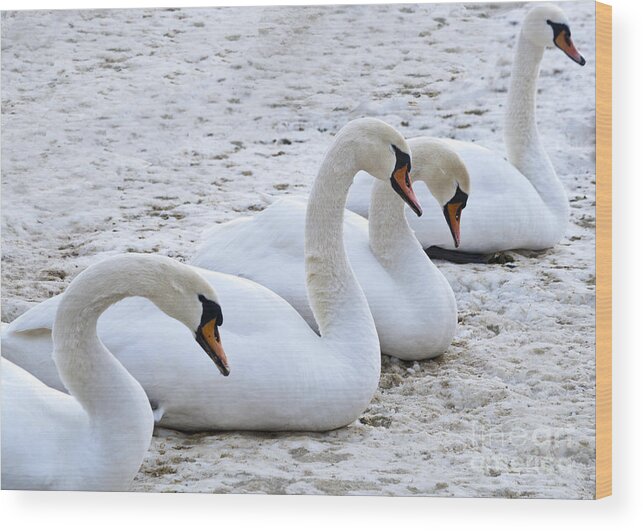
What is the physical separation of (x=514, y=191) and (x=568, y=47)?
0.58 m

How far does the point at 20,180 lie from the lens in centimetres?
580

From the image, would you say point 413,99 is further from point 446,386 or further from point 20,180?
point 20,180

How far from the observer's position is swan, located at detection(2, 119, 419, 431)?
5.30m

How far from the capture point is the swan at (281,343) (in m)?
5.30

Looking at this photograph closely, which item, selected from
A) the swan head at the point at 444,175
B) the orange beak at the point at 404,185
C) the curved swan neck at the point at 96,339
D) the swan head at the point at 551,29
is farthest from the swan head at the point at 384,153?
the curved swan neck at the point at 96,339

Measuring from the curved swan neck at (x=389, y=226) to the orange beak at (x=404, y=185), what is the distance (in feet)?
0.59

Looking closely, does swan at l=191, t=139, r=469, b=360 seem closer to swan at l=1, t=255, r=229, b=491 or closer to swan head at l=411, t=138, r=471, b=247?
swan head at l=411, t=138, r=471, b=247

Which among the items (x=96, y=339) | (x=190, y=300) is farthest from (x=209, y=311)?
(x=96, y=339)

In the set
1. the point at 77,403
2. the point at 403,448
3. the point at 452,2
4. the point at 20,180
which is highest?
the point at 452,2

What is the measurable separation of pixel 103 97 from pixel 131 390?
1372 mm

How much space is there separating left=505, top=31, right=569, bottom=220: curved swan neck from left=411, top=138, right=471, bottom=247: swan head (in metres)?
0.23

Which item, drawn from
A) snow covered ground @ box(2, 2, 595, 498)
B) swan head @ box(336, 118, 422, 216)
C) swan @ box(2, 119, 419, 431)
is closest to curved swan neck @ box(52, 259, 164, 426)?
swan @ box(2, 119, 419, 431)

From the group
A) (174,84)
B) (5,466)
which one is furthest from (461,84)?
(5,466)

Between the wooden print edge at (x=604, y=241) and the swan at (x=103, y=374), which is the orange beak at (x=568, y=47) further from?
the swan at (x=103, y=374)
